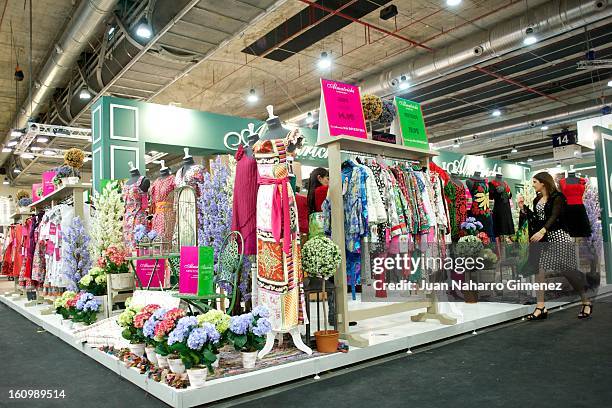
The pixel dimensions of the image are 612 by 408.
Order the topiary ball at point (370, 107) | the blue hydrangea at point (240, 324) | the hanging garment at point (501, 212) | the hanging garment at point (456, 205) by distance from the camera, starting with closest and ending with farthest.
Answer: the blue hydrangea at point (240, 324) → the topiary ball at point (370, 107) → the hanging garment at point (456, 205) → the hanging garment at point (501, 212)

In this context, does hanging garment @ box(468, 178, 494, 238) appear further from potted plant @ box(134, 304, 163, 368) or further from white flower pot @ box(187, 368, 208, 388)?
white flower pot @ box(187, 368, 208, 388)

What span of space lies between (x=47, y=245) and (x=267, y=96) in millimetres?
7476

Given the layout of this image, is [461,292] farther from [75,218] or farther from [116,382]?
[75,218]

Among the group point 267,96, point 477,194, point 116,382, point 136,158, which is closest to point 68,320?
point 116,382

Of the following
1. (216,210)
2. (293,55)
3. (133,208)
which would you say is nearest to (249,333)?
(216,210)

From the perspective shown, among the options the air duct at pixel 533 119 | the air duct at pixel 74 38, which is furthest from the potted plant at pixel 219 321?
the air duct at pixel 533 119

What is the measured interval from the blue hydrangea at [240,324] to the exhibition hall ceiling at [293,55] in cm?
433

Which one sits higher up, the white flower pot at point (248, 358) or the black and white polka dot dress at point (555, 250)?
the black and white polka dot dress at point (555, 250)

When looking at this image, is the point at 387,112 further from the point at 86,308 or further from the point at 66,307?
the point at 66,307

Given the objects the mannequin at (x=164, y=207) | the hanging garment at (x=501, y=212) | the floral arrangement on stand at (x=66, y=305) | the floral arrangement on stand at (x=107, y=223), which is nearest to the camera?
the floral arrangement on stand at (x=66, y=305)

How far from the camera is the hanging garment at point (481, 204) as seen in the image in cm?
674

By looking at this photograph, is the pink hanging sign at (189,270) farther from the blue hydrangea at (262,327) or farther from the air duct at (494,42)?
the air duct at (494,42)

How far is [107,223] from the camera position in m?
5.65

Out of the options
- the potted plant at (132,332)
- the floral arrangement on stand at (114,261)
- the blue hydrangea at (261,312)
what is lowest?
the potted plant at (132,332)
